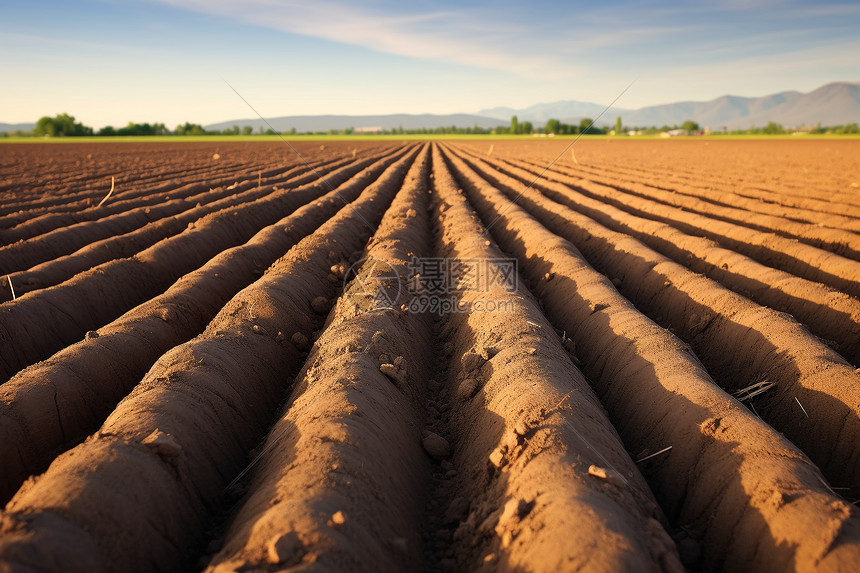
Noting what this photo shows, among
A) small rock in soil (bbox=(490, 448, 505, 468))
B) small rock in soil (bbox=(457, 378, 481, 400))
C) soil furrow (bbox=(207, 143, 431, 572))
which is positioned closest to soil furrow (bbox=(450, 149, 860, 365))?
small rock in soil (bbox=(457, 378, 481, 400))

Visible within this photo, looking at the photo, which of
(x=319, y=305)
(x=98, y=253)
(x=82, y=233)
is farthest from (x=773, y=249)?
(x=82, y=233)

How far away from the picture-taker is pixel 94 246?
8898 millimetres

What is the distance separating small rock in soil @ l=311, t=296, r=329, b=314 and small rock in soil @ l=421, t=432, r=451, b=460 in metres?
3.18

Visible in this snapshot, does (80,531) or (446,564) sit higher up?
(80,531)

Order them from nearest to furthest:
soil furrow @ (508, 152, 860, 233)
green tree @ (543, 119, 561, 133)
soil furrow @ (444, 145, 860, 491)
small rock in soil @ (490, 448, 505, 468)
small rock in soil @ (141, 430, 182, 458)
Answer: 1. small rock in soil @ (141, 430, 182, 458)
2. small rock in soil @ (490, 448, 505, 468)
3. soil furrow @ (444, 145, 860, 491)
4. soil furrow @ (508, 152, 860, 233)
5. green tree @ (543, 119, 561, 133)

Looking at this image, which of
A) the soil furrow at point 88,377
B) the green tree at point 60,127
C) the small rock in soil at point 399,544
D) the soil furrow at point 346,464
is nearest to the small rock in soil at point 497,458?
the soil furrow at point 346,464

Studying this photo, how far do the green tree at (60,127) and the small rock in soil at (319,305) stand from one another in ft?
321

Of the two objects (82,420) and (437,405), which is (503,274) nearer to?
(437,405)

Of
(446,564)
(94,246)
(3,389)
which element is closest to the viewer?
(446,564)

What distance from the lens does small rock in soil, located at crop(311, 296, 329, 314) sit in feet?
21.7

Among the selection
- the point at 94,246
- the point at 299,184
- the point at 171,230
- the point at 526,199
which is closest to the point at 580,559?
the point at 94,246

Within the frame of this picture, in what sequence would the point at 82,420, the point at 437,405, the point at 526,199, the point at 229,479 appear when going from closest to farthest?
the point at 229,479 < the point at 82,420 < the point at 437,405 < the point at 526,199

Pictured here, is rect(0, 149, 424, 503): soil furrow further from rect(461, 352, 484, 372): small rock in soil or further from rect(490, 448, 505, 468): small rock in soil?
rect(490, 448, 505, 468): small rock in soil

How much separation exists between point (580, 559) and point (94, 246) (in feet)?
32.1
